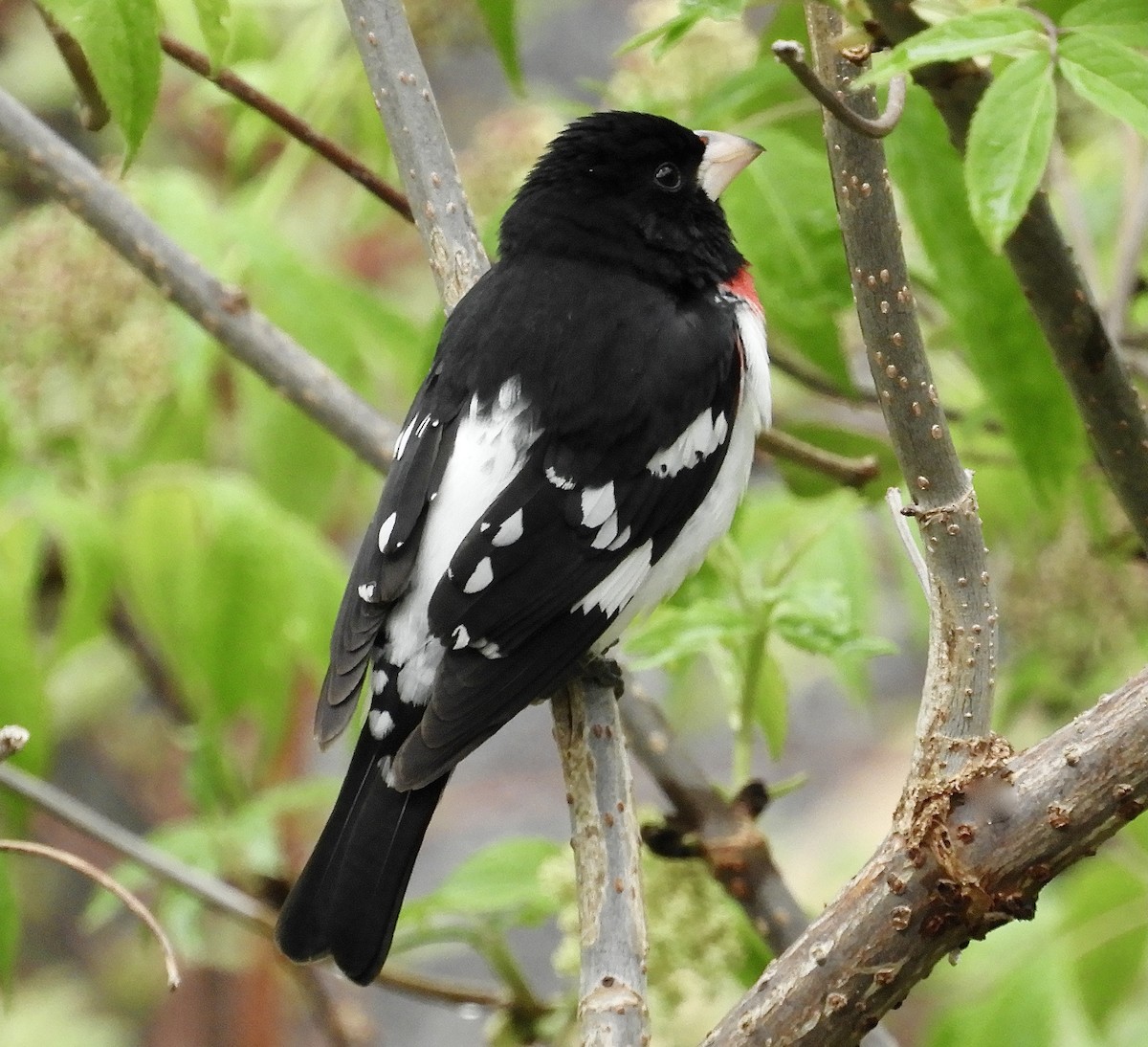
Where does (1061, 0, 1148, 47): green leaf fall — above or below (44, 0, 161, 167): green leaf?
above

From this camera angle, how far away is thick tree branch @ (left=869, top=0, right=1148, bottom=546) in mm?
1391

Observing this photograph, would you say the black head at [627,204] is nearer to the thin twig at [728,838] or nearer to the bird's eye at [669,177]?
the bird's eye at [669,177]

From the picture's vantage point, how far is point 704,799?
5.20ft

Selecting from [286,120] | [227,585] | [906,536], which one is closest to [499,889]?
[227,585]

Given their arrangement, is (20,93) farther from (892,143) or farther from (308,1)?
(892,143)

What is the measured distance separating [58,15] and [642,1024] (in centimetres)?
90

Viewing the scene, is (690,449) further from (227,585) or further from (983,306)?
(227,585)

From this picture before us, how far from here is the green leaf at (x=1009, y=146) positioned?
3.16 feet

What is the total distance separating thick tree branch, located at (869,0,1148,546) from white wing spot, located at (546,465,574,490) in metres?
0.55

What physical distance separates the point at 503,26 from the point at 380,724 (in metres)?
0.75

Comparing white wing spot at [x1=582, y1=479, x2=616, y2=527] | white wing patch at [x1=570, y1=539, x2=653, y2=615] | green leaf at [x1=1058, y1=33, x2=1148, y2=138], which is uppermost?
green leaf at [x1=1058, y1=33, x2=1148, y2=138]

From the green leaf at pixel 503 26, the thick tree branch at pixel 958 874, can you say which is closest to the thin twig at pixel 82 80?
the green leaf at pixel 503 26

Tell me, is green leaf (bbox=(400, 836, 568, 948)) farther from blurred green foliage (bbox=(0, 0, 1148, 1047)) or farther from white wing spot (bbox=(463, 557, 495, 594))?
white wing spot (bbox=(463, 557, 495, 594))

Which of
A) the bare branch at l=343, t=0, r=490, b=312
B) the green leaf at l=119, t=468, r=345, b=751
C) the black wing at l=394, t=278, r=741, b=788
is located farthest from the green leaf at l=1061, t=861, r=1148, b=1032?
the bare branch at l=343, t=0, r=490, b=312
